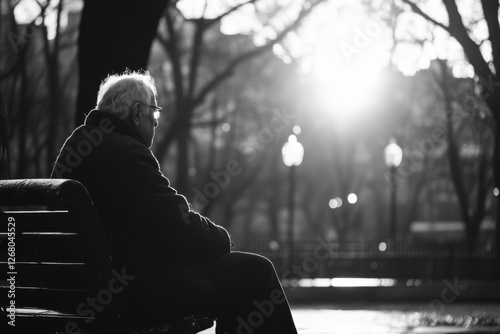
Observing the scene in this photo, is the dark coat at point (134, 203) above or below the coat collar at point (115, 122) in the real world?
below

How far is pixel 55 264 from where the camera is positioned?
3506 mm

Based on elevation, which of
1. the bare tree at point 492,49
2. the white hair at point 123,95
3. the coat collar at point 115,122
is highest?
the bare tree at point 492,49

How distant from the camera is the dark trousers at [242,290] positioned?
13.5ft

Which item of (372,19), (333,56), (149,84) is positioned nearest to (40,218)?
(149,84)

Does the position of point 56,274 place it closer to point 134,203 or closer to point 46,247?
point 46,247

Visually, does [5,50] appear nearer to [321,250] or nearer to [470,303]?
[321,250]

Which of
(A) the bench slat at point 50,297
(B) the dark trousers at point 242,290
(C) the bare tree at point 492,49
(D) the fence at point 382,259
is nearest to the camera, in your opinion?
(A) the bench slat at point 50,297

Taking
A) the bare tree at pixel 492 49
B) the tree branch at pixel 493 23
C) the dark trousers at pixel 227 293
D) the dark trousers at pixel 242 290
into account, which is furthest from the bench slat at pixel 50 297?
the tree branch at pixel 493 23

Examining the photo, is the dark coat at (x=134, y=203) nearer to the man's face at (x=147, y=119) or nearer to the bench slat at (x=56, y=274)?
the man's face at (x=147, y=119)

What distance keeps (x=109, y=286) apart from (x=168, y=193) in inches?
25.0

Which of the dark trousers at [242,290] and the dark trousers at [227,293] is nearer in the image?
the dark trousers at [227,293]

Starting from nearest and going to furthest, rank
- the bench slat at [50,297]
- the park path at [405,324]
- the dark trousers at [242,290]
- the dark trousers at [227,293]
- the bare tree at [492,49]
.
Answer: the bench slat at [50,297] < the dark trousers at [227,293] < the dark trousers at [242,290] < the park path at [405,324] < the bare tree at [492,49]

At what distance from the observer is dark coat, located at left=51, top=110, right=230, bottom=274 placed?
3.98 m

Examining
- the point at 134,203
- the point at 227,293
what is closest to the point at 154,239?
the point at 134,203
